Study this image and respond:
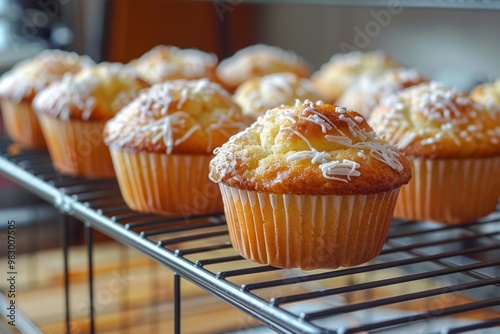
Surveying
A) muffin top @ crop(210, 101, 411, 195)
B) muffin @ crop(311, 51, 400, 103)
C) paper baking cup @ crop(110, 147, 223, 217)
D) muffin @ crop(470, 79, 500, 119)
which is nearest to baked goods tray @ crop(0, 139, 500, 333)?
paper baking cup @ crop(110, 147, 223, 217)

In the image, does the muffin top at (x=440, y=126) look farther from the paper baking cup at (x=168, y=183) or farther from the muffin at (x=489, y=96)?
the paper baking cup at (x=168, y=183)

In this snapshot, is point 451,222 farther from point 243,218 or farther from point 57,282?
point 57,282

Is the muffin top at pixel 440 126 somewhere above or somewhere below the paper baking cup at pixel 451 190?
above

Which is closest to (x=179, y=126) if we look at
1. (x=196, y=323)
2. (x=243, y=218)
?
(x=243, y=218)

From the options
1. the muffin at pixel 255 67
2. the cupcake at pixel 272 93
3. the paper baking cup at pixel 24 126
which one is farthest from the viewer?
the muffin at pixel 255 67

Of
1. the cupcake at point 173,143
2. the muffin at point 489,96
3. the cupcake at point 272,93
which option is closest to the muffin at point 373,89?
the cupcake at point 272,93

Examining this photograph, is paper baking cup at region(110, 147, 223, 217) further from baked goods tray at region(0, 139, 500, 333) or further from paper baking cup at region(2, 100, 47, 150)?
paper baking cup at region(2, 100, 47, 150)
